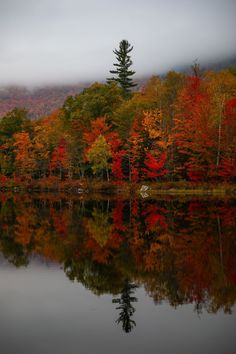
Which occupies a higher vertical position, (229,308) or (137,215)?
(229,308)

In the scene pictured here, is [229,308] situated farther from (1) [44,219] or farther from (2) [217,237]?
(1) [44,219]

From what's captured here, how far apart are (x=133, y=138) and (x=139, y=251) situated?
41.0 meters

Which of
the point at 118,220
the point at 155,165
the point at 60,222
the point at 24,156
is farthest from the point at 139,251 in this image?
the point at 24,156

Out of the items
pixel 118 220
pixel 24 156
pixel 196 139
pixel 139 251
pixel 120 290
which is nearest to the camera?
pixel 120 290

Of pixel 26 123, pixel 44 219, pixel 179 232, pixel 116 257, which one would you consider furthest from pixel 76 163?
pixel 116 257

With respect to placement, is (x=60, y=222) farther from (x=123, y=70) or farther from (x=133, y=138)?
(x=123, y=70)

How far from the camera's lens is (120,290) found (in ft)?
41.4

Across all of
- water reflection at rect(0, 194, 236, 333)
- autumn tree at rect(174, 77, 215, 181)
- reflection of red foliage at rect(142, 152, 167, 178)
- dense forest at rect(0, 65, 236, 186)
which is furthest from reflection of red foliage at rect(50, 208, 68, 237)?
dense forest at rect(0, 65, 236, 186)

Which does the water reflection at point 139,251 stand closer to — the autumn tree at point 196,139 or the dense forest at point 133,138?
the autumn tree at point 196,139

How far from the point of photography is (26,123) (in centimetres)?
7731

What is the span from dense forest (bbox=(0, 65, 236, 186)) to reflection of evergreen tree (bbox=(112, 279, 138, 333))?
1488 inches

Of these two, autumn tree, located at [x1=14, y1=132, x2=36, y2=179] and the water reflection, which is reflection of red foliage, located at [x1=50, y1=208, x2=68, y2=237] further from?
autumn tree, located at [x1=14, y1=132, x2=36, y2=179]

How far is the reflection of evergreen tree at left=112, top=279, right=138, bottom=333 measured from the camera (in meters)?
10.1

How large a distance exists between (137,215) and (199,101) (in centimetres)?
2869
